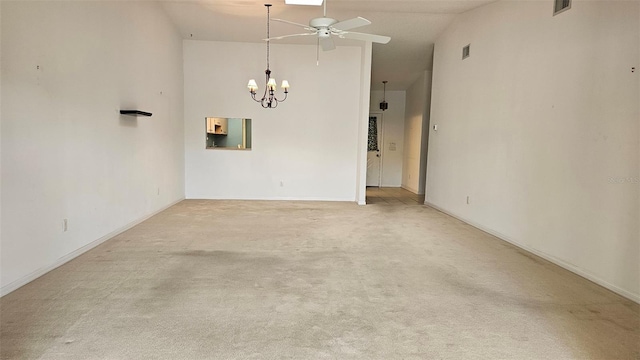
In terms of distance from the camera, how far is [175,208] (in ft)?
19.9

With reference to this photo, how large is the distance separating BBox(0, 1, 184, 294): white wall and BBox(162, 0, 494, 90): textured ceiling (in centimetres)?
82

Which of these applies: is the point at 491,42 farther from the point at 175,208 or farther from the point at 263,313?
the point at 175,208

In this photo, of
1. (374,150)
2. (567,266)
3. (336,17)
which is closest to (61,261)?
(567,266)

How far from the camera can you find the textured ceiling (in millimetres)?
5379

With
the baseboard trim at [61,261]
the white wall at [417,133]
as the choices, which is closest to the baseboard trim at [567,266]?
the white wall at [417,133]

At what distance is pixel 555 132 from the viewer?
11.5 ft

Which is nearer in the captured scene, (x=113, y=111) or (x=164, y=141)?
(x=113, y=111)

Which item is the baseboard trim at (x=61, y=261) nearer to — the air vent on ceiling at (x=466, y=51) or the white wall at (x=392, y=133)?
the air vent on ceiling at (x=466, y=51)

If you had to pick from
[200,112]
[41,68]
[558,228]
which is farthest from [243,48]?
[558,228]

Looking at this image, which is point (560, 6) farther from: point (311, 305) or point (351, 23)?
point (311, 305)

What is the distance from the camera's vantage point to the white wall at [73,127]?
2619 millimetres

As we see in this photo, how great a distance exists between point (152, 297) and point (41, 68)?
2235 mm

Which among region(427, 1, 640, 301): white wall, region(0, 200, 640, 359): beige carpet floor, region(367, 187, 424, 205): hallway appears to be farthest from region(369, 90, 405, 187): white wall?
region(0, 200, 640, 359): beige carpet floor

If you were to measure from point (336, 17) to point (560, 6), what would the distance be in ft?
11.1
